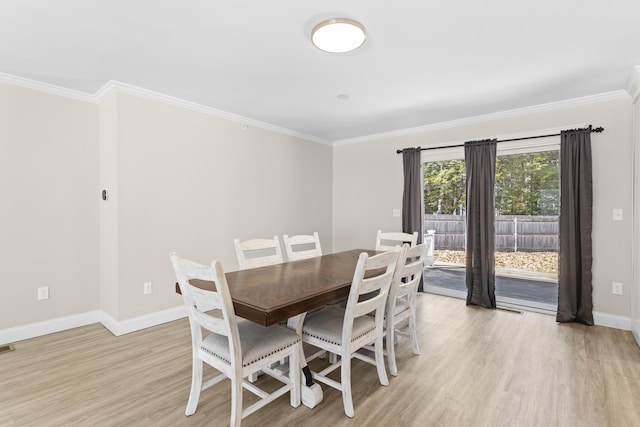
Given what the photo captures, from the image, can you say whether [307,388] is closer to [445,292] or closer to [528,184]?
[445,292]

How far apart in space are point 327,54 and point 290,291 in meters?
1.82

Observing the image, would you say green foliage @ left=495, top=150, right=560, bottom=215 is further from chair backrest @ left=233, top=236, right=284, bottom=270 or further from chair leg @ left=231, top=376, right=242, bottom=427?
chair leg @ left=231, top=376, right=242, bottom=427

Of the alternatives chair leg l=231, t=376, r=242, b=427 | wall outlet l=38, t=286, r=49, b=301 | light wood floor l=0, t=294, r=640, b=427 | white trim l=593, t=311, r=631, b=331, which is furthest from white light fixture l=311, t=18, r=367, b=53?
white trim l=593, t=311, r=631, b=331

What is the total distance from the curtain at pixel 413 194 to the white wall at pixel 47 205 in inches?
151

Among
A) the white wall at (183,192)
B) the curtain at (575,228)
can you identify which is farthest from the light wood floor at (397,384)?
the white wall at (183,192)

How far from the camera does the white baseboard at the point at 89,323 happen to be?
2883mm

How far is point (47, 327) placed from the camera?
9.98 feet

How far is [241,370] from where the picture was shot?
5.37 feet

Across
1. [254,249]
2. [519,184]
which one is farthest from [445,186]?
[254,249]

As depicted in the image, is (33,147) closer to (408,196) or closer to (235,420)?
(235,420)

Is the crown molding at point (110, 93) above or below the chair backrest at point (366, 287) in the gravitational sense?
above

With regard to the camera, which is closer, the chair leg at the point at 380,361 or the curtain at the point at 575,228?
the chair leg at the point at 380,361

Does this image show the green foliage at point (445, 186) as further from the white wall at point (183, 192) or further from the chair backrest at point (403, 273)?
the chair backrest at point (403, 273)

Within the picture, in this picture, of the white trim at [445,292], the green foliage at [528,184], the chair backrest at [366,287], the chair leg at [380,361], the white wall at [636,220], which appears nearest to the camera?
the chair backrest at [366,287]
